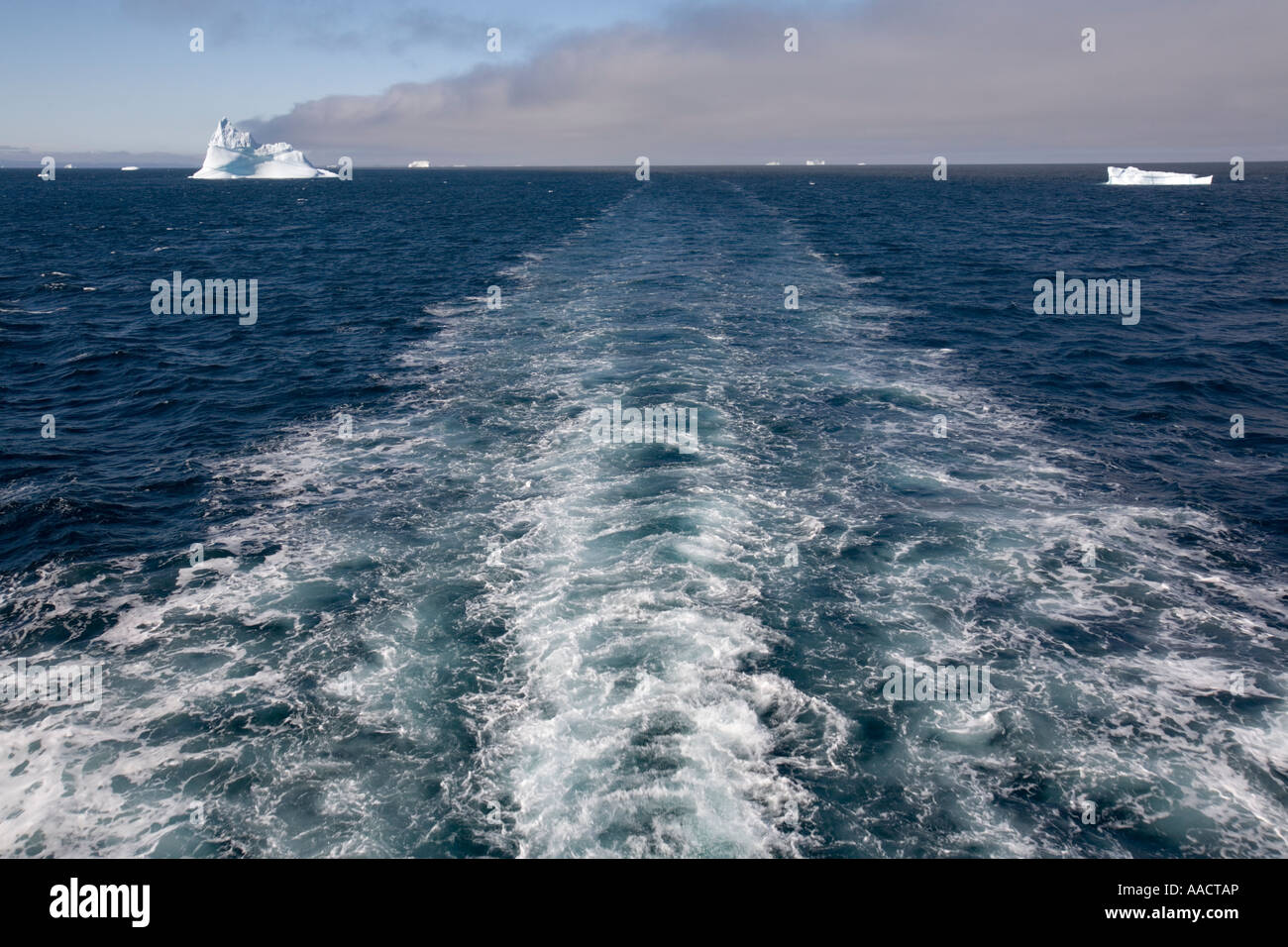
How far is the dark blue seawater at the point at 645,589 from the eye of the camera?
11.3 metres

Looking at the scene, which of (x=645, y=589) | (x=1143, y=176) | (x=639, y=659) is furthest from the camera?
(x=1143, y=176)

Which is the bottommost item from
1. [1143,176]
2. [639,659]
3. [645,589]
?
[639,659]

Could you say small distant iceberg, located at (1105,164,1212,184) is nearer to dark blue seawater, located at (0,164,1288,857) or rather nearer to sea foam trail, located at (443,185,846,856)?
dark blue seawater, located at (0,164,1288,857)

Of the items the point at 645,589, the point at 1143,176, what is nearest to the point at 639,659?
the point at 645,589

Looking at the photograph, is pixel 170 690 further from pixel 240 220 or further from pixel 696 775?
pixel 240 220

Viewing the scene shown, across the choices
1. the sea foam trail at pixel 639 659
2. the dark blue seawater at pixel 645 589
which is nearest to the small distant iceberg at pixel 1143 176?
the dark blue seawater at pixel 645 589

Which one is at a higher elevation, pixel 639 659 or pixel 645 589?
pixel 645 589

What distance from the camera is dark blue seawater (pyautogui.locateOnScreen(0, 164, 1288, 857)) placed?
11266 mm

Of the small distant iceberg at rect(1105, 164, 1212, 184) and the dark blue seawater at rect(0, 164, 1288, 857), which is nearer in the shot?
the dark blue seawater at rect(0, 164, 1288, 857)

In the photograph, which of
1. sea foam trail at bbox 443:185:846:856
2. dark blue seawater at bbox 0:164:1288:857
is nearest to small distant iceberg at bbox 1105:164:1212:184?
dark blue seawater at bbox 0:164:1288:857

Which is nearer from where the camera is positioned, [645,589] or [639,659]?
[639,659]

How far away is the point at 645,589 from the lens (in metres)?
16.8

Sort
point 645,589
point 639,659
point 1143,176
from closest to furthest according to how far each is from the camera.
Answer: point 639,659 < point 645,589 < point 1143,176

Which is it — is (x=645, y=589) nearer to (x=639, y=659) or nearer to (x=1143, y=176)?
(x=639, y=659)
